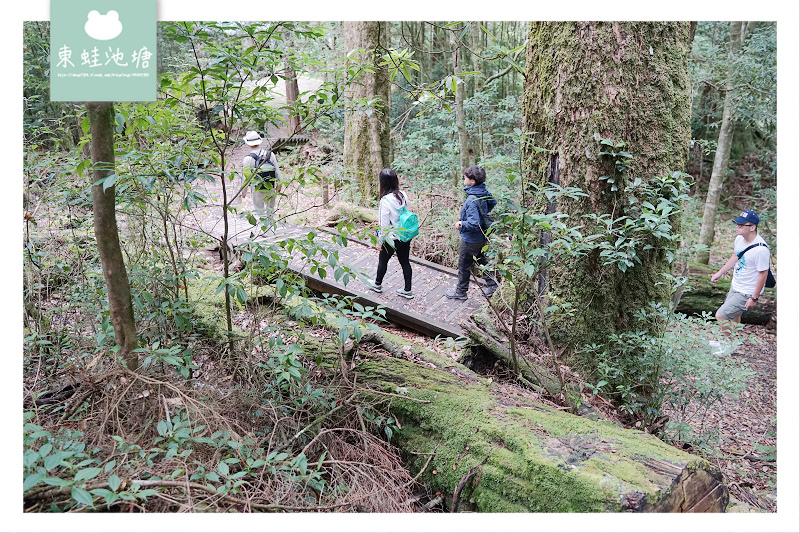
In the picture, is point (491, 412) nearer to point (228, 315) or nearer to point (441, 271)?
point (228, 315)

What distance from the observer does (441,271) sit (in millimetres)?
7578

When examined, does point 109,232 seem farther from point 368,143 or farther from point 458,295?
point 368,143

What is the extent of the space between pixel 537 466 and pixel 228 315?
84.2 inches

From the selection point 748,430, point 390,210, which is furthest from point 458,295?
point 748,430

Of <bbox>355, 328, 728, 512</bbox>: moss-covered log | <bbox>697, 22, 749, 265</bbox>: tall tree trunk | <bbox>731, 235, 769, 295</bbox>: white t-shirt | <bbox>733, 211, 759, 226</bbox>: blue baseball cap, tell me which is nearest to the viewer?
<bbox>355, 328, 728, 512</bbox>: moss-covered log

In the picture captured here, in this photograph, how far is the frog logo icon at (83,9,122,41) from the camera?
2.40 metres

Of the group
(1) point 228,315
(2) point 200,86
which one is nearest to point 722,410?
(1) point 228,315

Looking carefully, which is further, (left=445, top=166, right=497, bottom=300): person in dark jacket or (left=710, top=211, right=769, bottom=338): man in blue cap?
(left=445, top=166, right=497, bottom=300): person in dark jacket

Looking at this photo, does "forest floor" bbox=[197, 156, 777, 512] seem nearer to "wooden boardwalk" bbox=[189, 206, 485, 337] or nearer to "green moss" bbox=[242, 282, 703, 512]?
"wooden boardwalk" bbox=[189, 206, 485, 337]

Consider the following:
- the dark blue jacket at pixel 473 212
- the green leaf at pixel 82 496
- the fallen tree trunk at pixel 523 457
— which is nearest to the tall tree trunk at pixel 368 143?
the dark blue jacket at pixel 473 212

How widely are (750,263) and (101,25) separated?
633 centimetres

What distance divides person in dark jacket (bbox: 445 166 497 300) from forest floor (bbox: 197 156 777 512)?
1.03m

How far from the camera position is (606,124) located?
13.5 feet

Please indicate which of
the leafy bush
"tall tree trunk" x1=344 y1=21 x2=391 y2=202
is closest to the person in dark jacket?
the leafy bush
